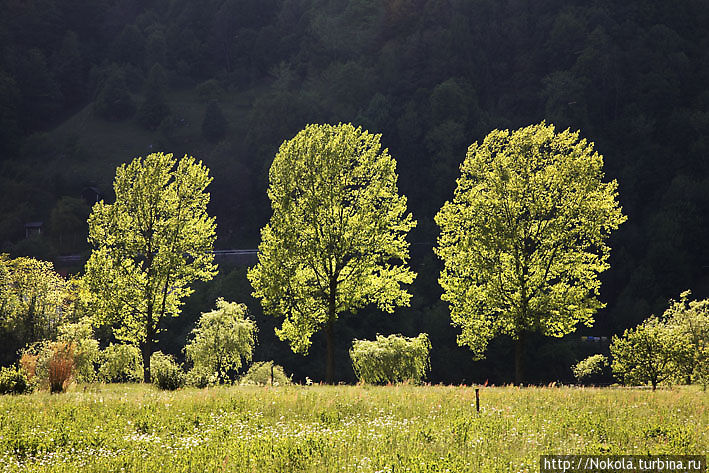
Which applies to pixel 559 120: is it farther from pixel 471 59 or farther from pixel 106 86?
pixel 106 86

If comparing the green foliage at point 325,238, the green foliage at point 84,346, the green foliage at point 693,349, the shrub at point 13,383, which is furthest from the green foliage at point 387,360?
the shrub at point 13,383

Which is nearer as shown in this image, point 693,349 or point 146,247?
point 146,247

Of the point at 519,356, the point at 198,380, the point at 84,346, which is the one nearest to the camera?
the point at 198,380

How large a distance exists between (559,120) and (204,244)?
8695 cm

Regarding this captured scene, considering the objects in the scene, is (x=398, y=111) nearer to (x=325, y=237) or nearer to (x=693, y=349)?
(x=693, y=349)

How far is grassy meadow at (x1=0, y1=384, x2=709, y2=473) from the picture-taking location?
408 inches

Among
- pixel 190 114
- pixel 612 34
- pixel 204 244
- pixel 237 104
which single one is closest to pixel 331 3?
pixel 237 104

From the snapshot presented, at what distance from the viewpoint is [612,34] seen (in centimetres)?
11525

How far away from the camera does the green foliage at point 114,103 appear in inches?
5507

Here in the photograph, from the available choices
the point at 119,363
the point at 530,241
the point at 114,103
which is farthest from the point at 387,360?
the point at 114,103

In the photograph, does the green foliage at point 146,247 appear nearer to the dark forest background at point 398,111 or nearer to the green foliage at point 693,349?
the green foliage at point 693,349

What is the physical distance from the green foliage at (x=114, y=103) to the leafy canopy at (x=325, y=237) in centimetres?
12399

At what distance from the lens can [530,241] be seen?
28.0 metres

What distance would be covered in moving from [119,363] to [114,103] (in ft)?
386
